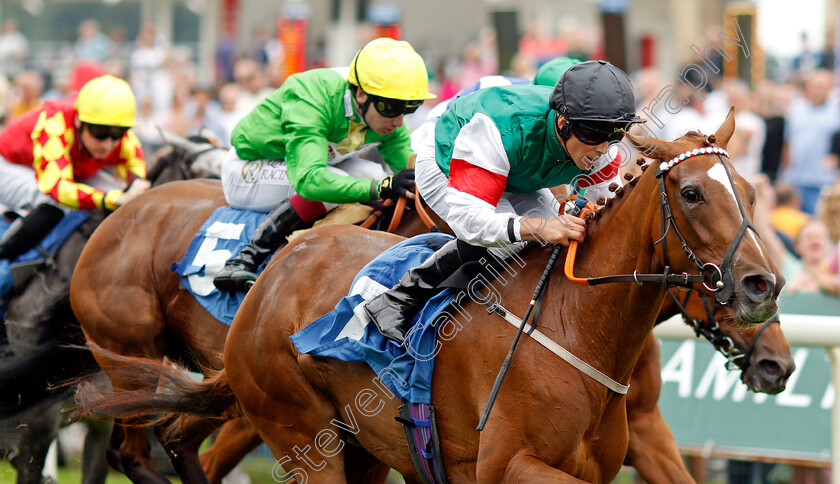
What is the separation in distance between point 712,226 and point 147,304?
315cm

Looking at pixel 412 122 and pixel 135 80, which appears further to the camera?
pixel 135 80

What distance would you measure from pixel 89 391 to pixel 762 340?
9.56ft

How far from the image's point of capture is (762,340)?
397cm

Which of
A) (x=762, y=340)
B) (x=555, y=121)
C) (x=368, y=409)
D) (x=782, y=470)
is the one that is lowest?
(x=782, y=470)

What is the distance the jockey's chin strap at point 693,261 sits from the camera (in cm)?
282

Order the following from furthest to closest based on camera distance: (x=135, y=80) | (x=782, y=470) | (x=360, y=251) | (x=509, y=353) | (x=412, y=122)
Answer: (x=135, y=80), (x=412, y=122), (x=782, y=470), (x=360, y=251), (x=509, y=353)

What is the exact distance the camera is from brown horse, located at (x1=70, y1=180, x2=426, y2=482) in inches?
195


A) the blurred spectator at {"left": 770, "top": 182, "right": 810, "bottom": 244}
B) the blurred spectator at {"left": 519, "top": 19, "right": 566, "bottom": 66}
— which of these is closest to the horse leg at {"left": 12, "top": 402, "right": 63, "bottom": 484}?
the blurred spectator at {"left": 770, "top": 182, "right": 810, "bottom": 244}

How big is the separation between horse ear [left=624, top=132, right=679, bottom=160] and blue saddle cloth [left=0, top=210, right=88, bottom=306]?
3.81 m

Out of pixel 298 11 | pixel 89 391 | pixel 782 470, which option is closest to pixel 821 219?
pixel 782 470

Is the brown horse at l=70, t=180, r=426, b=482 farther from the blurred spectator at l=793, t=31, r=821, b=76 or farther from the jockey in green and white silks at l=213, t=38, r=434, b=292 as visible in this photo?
the blurred spectator at l=793, t=31, r=821, b=76

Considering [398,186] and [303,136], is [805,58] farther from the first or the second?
[303,136]

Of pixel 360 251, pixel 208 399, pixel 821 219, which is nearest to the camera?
pixel 360 251

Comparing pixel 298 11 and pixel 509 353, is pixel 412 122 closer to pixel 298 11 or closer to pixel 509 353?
pixel 298 11
